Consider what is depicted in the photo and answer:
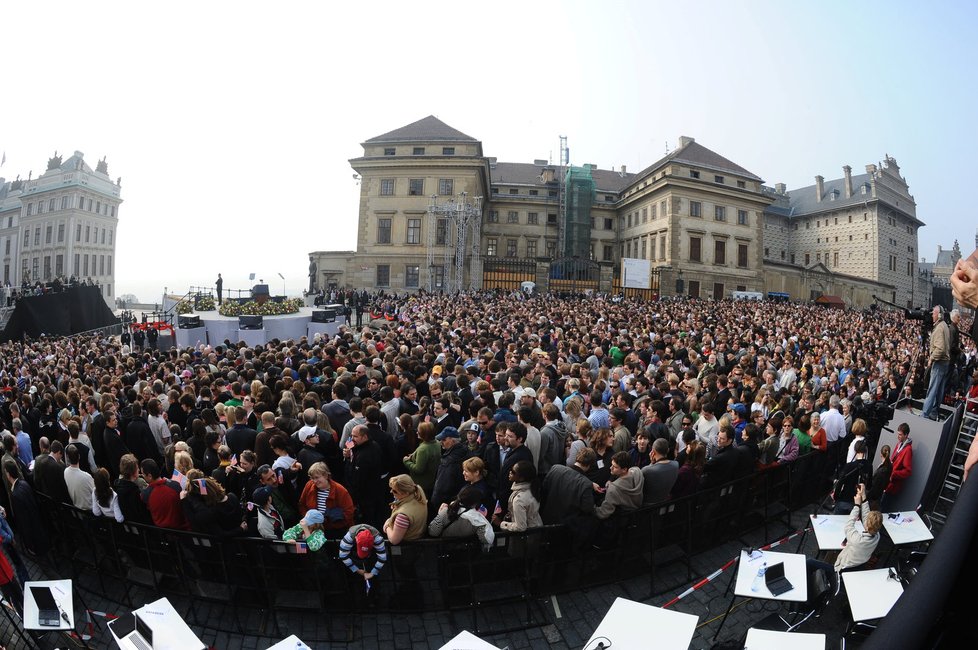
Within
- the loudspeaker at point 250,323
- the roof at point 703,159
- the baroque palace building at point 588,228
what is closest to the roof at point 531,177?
the baroque palace building at point 588,228

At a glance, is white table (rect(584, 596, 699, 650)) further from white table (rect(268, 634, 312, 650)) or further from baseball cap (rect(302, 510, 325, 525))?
baseball cap (rect(302, 510, 325, 525))

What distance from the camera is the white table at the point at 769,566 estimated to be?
4941 millimetres

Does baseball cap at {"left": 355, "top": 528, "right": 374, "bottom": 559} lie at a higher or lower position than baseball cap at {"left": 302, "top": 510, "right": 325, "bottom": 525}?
lower

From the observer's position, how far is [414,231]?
49750 mm

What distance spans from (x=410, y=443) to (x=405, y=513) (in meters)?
2.08

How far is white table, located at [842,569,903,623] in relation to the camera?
4.62 meters

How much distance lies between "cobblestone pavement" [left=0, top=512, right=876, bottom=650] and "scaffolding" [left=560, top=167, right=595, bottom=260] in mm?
53843

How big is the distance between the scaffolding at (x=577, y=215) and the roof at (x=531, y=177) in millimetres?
3464

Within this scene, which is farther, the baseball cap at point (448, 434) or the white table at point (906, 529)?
the baseball cap at point (448, 434)

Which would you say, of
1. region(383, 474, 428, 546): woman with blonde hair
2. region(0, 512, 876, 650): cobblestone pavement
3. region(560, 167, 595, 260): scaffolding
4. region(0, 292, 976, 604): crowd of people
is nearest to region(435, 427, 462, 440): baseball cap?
region(0, 292, 976, 604): crowd of people

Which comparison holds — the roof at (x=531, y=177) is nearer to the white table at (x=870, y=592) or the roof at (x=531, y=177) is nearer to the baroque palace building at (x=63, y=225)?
the baroque palace building at (x=63, y=225)

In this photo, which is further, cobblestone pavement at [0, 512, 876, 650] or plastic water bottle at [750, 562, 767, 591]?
cobblestone pavement at [0, 512, 876, 650]

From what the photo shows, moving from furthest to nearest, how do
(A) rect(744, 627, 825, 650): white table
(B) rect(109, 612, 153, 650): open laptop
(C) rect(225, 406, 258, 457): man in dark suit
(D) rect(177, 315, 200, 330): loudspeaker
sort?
(D) rect(177, 315, 200, 330): loudspeaker → (C) rect(225, 406, 258, 457): man in dark suit → (B) rect(109, 612, 153, 650): open laptop → (A) rect(744, 627, 825, 650): white table

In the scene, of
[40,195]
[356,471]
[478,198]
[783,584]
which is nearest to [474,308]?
[356,471]
